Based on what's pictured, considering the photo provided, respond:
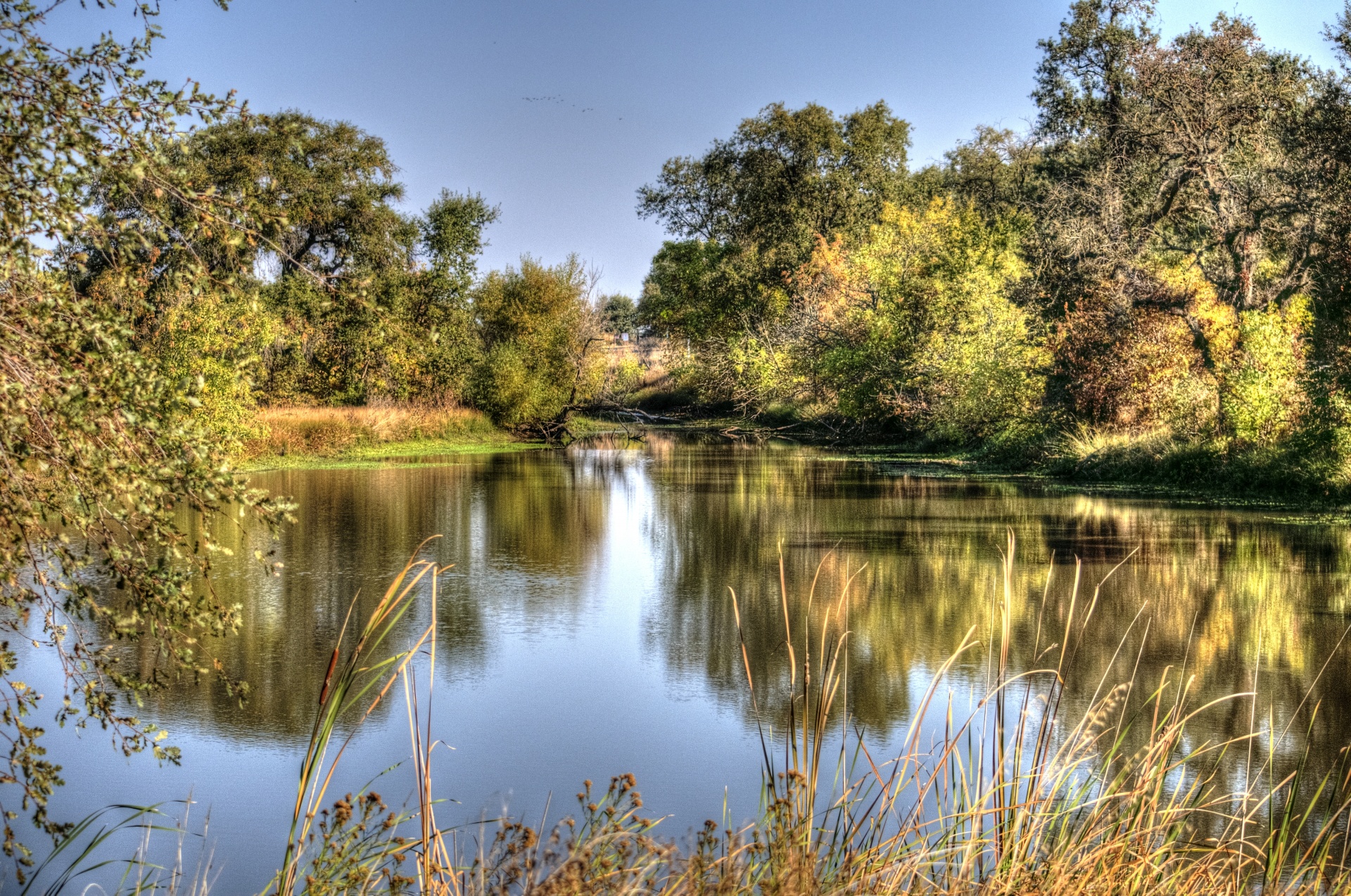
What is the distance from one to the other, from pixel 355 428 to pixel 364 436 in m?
0.33

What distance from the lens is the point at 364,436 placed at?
31.0 meters

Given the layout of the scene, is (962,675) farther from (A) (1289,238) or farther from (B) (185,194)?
(A) (1289,238)

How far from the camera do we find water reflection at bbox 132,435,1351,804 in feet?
25.9

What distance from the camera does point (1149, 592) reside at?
10.8 metres

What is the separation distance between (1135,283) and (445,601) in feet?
58.1

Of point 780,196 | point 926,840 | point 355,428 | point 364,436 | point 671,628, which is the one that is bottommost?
point 671,628

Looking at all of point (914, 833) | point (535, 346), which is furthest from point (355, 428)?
point (914, 833)

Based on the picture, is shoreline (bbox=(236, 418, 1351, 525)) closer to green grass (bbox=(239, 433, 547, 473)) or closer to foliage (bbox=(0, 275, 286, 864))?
green grass (bbox=(239, 433, 547, 473))

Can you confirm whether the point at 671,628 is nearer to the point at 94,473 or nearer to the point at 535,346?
the point at 94,473

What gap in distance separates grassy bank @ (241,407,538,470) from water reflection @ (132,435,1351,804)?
6.93m

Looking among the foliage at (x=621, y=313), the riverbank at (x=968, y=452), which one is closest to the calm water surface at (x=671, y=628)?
the riverbank at (x=968, y=452)

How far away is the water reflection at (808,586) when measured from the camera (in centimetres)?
789

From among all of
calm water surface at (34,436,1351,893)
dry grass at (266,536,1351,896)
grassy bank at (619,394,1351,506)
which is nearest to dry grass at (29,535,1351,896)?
dry grass at (266,536,1351,896)

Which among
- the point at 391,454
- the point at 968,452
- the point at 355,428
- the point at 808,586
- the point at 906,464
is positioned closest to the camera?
the point at 808,586
